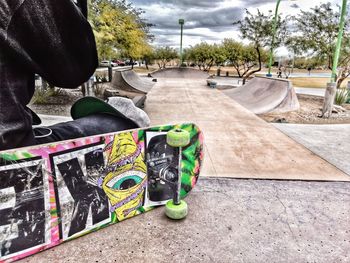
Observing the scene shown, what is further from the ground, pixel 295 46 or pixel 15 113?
pixel 295 46

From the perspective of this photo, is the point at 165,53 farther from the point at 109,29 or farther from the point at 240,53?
the point at 109,29

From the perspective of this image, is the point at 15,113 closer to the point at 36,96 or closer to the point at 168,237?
the point at 168,237

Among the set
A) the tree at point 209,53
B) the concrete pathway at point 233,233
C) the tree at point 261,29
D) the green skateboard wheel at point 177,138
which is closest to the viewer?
the concrete pathway at point 233,233

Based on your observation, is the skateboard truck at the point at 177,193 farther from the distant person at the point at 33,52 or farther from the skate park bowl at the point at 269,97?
the skate park bowl at the point at 269,97

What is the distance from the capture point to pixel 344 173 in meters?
3.80

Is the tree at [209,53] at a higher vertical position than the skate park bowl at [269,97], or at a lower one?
higher

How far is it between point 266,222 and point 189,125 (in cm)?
129

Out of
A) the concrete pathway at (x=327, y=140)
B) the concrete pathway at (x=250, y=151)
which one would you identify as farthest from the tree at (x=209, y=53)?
the concrete pathway at (x=327, y=140)

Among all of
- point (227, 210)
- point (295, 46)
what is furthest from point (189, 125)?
point (295, 46)

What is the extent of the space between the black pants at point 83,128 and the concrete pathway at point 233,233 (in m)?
0.93

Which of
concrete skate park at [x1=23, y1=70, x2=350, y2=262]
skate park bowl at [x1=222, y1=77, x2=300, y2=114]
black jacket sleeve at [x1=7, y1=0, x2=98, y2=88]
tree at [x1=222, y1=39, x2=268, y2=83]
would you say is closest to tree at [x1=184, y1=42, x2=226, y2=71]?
tree at [x1=222, y1=39, x2=268, y2=83]

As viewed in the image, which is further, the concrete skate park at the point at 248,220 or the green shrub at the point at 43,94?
the green shrub at the point at 43,94

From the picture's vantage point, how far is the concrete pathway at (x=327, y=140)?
4441mm

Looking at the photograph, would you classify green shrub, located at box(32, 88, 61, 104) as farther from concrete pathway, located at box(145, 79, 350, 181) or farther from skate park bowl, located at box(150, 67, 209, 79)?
skate park bowl, located at box(150, 67, 209, 79)
